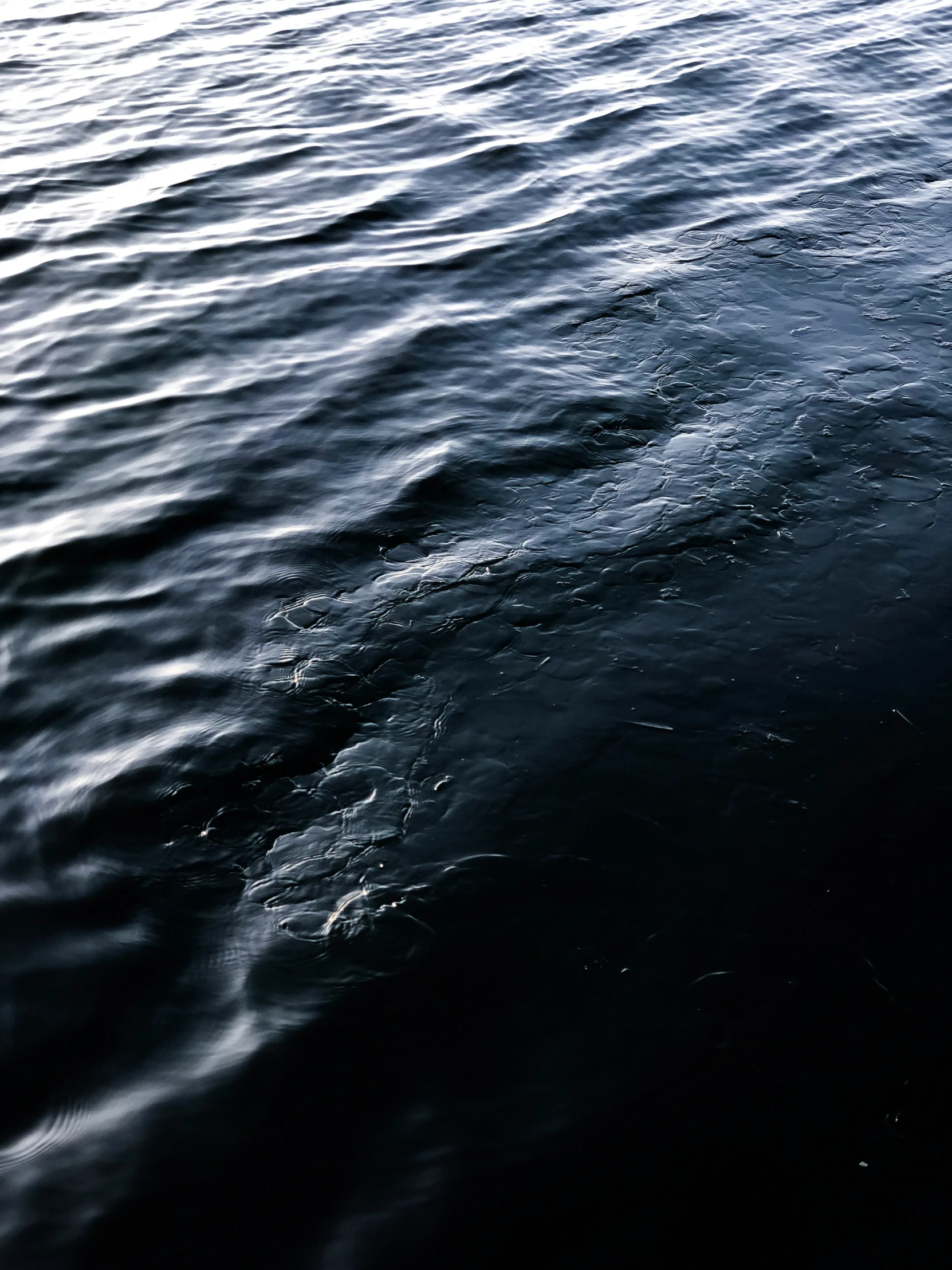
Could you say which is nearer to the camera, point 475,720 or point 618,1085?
point 618,1085

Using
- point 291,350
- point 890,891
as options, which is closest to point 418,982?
point 890,891

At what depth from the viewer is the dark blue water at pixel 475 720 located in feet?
16.1

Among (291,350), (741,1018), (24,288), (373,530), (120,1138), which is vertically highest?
(24,288)

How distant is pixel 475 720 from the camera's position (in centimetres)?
700

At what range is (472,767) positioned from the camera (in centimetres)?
671

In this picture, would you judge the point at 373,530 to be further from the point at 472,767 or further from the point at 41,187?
the point at 41,187

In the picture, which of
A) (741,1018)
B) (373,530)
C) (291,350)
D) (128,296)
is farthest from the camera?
(128,296)

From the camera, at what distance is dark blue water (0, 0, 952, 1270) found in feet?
16.1

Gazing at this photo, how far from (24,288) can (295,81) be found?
24.3 feet

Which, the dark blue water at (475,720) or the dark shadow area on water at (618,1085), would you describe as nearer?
the dark shadow area on water at (618,1085)

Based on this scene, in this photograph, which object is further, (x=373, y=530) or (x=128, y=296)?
(x=128, y=296)

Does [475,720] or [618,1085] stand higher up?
[475,720]

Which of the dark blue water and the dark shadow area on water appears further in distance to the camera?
the dark blue water

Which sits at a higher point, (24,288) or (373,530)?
(24,288)
